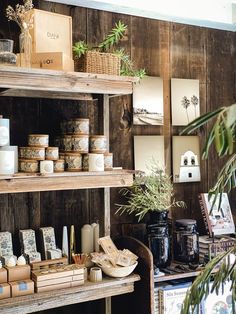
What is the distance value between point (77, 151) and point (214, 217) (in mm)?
1041

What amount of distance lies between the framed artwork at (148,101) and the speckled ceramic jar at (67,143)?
1.80ft

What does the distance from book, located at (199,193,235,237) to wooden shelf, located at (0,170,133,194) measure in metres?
0.69

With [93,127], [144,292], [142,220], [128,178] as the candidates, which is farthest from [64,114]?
[144,292]

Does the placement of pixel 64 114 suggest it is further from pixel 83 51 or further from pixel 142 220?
pixel 142 220

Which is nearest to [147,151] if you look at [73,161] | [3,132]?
[73,161]

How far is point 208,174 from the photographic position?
9.57 ft

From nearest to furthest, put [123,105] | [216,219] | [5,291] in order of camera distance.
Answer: [5,291]
[123,105]
[216,219]

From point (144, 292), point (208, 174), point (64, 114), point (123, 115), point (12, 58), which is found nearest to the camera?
point (12, 58)

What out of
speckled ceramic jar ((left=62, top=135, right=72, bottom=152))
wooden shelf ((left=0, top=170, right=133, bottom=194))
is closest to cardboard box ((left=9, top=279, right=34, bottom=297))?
wooden shelf ((left=0, top=170, right=133, bottom=194))

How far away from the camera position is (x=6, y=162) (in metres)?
1.96

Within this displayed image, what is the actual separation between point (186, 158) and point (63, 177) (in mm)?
1005

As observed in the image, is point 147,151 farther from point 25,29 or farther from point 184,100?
point 25,29

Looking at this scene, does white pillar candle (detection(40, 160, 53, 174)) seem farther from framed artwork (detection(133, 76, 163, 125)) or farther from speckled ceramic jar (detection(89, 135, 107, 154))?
framed artwork (detection(133, 76, 163, 125))

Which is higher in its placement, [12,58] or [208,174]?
[12,58]
